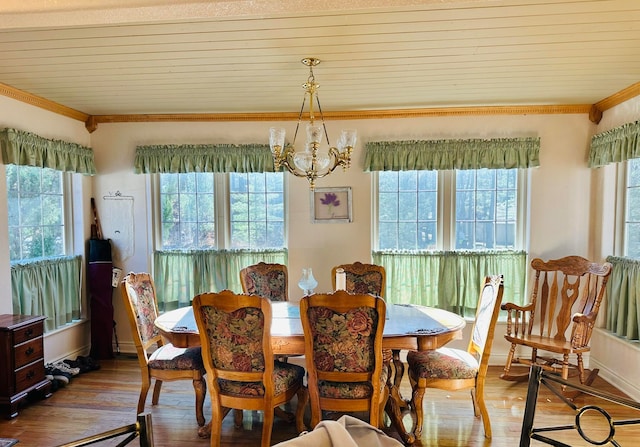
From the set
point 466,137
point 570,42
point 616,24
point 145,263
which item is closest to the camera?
point 616,24

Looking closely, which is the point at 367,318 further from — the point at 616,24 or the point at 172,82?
the point at 172,82

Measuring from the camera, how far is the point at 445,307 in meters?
3.77

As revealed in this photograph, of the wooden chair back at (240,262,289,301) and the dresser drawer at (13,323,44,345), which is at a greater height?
the wooden chair back at (240,262,289,301)

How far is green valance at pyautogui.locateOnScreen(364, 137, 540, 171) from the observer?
361cm

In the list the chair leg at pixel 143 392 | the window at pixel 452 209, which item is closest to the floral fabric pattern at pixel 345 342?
the chair leg at pixel 143 392

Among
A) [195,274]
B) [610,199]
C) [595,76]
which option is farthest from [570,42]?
[195,274]

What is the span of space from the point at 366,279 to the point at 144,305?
178 cm

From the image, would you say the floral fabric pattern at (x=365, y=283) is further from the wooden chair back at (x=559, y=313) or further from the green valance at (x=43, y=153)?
the green valance at (x=43, y=153)

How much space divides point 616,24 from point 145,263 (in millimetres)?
4211

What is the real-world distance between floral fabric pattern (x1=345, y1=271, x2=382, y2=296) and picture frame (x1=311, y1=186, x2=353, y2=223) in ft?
2.27

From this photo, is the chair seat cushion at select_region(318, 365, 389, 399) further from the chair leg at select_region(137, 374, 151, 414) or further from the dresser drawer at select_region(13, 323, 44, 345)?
the dresser drawer at select_region(13, 323, 44, 345)

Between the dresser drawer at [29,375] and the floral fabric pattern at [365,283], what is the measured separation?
253 centimetres

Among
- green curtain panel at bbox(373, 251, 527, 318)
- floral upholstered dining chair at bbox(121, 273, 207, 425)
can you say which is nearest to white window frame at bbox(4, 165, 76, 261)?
floral upholstered dining chair at bbox(121, 273, 207, 425)

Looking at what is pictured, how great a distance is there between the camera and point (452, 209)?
3820 mm
